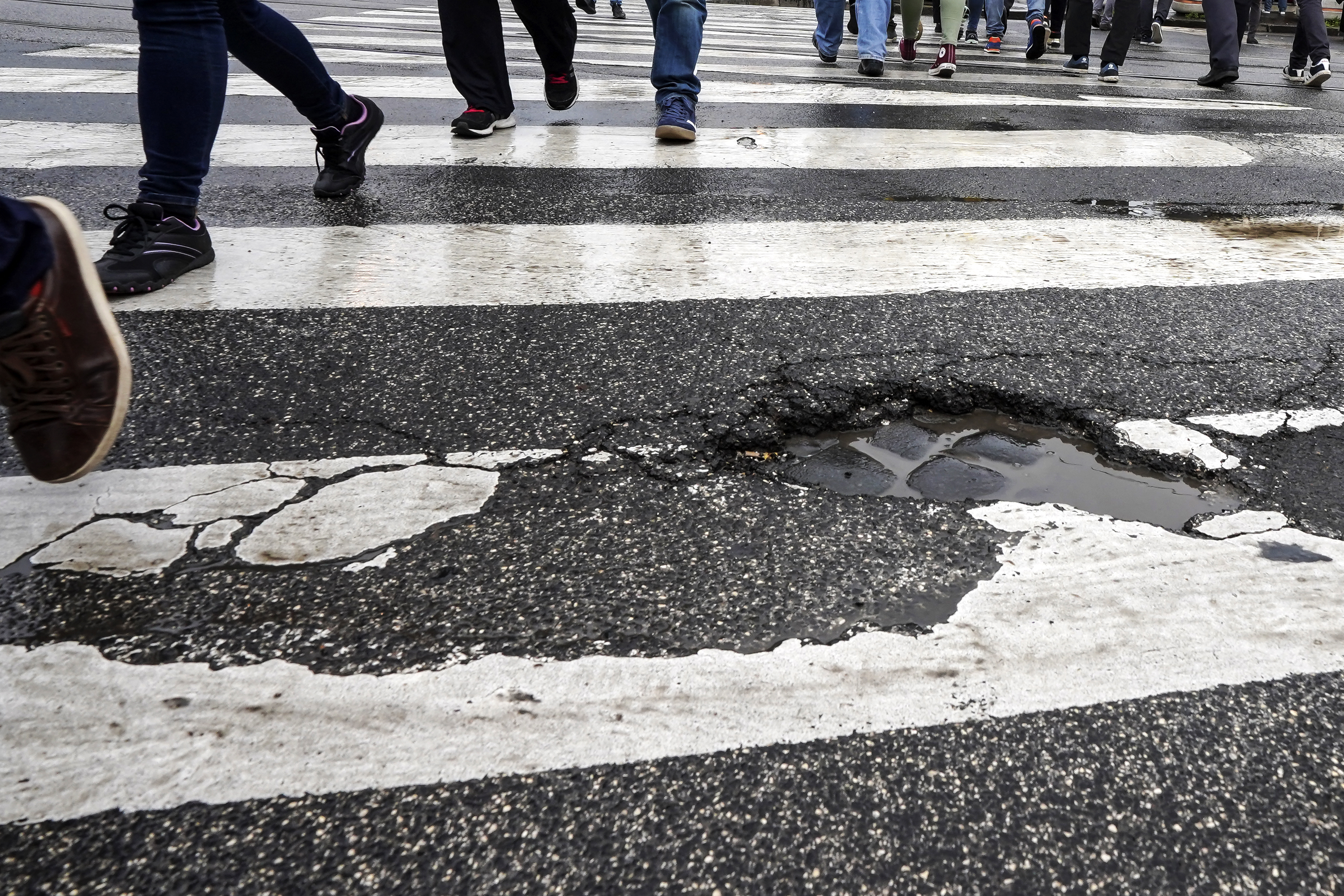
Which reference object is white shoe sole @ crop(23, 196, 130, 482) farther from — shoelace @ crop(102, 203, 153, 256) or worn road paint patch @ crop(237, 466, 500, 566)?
shoelace @ crop(102, 203, 153, 256)

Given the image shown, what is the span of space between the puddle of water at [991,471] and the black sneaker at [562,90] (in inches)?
147

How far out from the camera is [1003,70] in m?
8.20

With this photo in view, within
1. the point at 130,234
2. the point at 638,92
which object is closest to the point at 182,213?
the point at 130,234

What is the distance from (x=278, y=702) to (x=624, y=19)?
41.8 feet

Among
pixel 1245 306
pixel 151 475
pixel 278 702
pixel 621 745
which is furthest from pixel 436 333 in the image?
pixel 1245 306

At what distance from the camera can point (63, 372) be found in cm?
180

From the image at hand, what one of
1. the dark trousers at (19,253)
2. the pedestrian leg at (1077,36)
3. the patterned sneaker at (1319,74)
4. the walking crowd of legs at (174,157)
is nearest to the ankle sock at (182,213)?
the walking crowd of legs at (174,157)

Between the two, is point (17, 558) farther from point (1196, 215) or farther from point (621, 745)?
point (1196, 215)

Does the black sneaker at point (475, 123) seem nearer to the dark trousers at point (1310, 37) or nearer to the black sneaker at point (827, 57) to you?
the black sneaker at point (827, 57)

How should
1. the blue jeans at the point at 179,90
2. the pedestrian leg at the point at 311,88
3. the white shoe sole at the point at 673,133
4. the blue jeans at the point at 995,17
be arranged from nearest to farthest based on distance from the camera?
the blue jeans at the point at 179,90 → the pedestrian leg at the point at 311,88 → the white shoe sole at the point at 673,133 → the blue jeans at the point at 995,17

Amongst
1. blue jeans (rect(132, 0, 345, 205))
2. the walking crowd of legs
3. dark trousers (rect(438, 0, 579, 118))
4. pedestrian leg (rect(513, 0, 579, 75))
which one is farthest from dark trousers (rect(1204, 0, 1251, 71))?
blue jeans (rect(132, 0, 345, 205))

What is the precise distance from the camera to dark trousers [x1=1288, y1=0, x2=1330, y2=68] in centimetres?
795

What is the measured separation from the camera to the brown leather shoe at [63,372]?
5.73 ft

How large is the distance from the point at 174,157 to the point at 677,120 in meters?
2.44
